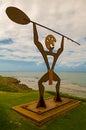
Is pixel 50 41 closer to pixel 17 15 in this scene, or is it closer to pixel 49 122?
pixel 17 15

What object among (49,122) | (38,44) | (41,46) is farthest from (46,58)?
(49,122)

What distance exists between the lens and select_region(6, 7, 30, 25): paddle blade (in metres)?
5.68

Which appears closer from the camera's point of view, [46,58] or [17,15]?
[17,15]

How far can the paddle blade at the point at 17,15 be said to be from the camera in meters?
5.68

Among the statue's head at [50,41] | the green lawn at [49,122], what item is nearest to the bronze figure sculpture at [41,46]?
the statue's head at [50,41]

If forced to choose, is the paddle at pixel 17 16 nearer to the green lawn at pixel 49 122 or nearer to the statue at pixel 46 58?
the statue at pixel 46 58

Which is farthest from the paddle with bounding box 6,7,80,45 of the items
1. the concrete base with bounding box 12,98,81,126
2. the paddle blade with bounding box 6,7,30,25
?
the concrete base with bounding box 12,98,81,126

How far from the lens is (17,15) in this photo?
229 inches

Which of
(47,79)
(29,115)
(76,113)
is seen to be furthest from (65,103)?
(29,115)

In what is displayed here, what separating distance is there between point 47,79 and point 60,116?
5.36 feet

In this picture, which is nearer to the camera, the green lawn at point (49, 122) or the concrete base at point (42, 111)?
the green lawn at point (49, 122)

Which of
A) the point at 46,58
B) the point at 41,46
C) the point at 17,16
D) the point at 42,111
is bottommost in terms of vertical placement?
the point at 42,111

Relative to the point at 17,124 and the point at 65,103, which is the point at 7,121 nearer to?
the point at 17,124

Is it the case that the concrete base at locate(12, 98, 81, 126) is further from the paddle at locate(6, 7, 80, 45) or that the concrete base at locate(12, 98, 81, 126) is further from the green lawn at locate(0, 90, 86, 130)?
the paddle at locate(6, 7, 80, 45)
